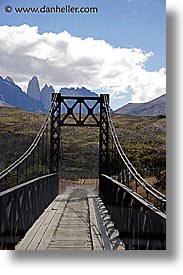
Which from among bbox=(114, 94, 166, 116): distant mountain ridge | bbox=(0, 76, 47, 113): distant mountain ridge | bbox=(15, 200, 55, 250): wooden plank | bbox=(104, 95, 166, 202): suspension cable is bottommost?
bbox=(15, 200, 55, 250): wooden plank

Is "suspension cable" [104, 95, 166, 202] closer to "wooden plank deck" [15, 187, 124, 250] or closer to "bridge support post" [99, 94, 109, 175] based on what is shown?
"bridge support post" [99, 94, 109, 175]

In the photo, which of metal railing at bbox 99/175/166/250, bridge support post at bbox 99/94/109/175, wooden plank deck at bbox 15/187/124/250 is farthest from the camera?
bridge support post at bbox 99/94/109/175

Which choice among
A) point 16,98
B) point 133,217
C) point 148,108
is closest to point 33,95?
point 16,98

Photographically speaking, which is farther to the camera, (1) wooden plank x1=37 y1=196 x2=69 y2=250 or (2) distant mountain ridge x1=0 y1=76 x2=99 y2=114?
(2) distant mountain ridge x1=0 y1=76 x2=99 y2=114

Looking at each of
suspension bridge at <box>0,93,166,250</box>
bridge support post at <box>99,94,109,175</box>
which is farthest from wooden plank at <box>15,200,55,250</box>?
bridge support post at <box>99,94,109,175</box>

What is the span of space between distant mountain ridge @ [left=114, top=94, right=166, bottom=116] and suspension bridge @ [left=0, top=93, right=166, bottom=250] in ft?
0.40

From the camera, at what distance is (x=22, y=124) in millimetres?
3234

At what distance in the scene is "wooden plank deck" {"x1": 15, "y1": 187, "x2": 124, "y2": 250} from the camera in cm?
312

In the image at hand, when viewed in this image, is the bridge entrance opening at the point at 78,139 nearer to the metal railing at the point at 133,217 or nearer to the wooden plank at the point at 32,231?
the metal railing at the point at 133,217

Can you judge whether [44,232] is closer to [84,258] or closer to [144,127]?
[84,258]
